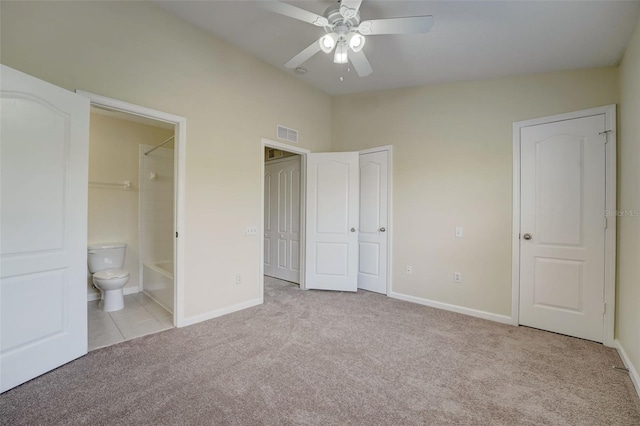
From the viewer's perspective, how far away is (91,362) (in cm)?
210

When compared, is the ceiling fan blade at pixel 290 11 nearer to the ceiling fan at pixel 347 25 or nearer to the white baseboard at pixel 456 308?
the ceiling fan at pixel 347 25

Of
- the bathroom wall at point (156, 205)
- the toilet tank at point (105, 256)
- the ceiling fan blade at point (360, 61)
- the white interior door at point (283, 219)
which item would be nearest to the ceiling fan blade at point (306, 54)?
the ceiling fan blade at point (360, 61)

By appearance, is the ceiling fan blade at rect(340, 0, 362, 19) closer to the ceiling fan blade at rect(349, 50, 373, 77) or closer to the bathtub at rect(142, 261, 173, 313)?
the ceiling fan blade at rect(349, 50, 373, 77)

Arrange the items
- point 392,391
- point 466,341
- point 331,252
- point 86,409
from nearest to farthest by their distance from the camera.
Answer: point 86,409 → point 392,391 → point 466,341 → point 331,252

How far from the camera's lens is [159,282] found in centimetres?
343

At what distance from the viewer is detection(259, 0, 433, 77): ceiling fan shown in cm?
188

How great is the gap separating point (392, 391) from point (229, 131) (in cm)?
289

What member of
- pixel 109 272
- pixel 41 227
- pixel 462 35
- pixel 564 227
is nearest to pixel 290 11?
pixel 462 35

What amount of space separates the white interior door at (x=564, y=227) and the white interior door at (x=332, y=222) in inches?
78.7

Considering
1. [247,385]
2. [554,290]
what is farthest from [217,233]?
[554,290]

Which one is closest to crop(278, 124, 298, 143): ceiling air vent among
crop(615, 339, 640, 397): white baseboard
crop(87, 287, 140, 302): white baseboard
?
crop(87, 287, 140, 302): white baseboard

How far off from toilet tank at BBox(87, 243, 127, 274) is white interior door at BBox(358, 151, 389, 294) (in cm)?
332

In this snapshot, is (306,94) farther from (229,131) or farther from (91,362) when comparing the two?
(91,362)

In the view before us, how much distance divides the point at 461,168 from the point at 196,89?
3094 mm
